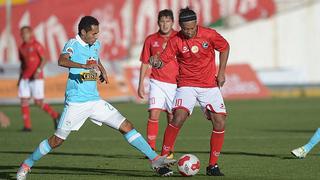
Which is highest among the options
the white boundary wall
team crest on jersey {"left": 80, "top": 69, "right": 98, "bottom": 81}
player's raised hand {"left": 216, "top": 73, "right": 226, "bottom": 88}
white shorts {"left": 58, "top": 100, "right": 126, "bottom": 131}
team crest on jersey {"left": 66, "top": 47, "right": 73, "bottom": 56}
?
team crest on jersey {"left": 66, "top": 47, "right": 73, "bottom": 56}

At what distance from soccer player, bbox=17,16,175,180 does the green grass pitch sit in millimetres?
507

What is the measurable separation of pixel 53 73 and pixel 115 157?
19.1m

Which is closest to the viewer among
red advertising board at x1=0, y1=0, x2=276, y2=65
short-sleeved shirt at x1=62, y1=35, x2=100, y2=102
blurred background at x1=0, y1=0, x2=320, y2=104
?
short-sleeved shirt at x1=62, y1=35, x2=100, y2=102

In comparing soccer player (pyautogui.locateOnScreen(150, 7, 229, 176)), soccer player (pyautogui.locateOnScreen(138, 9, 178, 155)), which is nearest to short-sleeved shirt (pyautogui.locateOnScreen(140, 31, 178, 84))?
soccer player (pyautogui.locateOnScreen(138, 9, 178, 155))

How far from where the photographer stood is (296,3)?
44312 millimetres

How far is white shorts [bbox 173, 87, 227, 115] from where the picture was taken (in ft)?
42.2

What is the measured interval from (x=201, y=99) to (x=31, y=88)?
10627 mm

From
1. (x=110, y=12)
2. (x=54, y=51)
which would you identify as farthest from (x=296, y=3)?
(x=54, y=51)

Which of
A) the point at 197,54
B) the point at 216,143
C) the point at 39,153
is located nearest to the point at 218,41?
the point at 197,54

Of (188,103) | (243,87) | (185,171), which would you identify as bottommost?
(243,87)

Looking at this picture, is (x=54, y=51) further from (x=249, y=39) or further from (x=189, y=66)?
(x=189, y=66)

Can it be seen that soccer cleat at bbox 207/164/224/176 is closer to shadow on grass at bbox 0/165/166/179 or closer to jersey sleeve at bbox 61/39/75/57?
shadow on grass at bbox 0/165/166/179

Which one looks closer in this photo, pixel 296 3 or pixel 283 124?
pixel 283 124

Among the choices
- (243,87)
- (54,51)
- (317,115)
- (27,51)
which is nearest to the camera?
(27,51)
